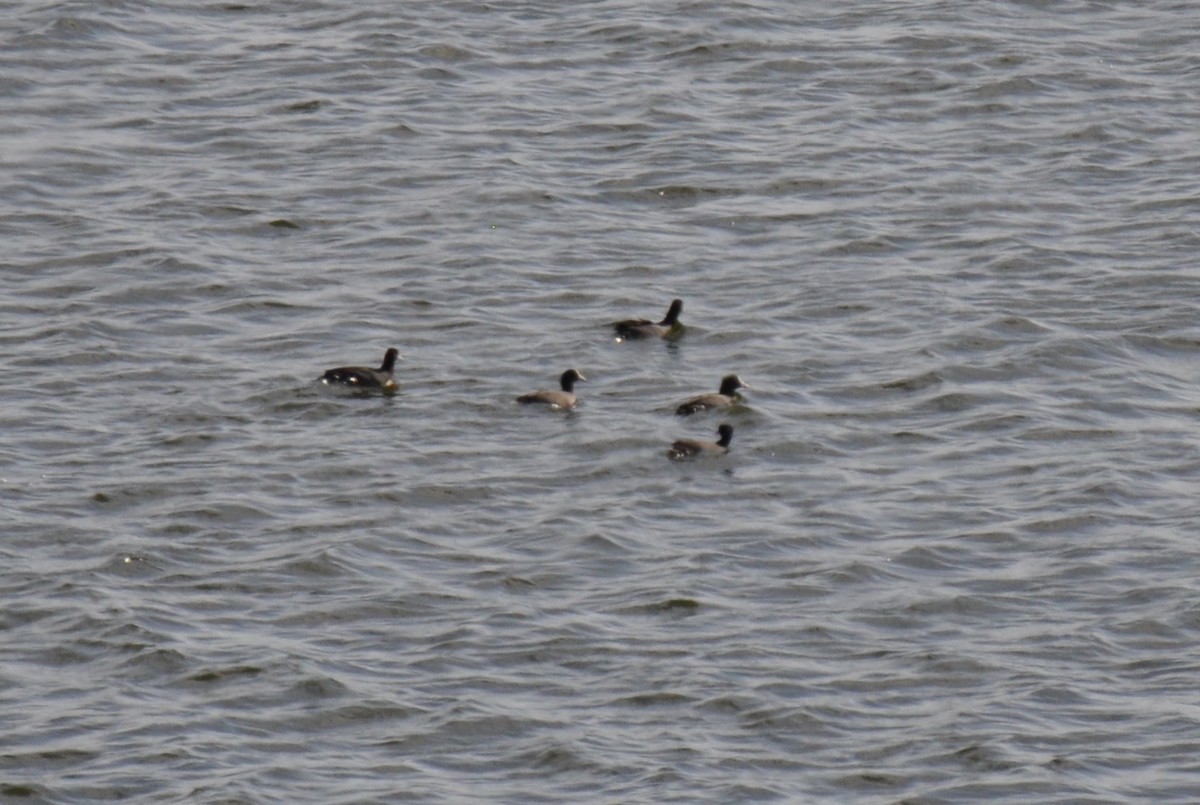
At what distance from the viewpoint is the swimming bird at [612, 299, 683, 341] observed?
22328 millimetres

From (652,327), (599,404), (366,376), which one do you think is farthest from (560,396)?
(652,327)

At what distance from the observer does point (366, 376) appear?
20906mm

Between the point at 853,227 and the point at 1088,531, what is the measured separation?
6542 millimetres

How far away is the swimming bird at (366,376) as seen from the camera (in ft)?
68.4

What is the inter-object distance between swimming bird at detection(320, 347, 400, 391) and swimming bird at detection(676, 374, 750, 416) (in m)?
2.29

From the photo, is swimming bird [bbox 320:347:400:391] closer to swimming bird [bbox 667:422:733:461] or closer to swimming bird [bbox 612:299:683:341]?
swimming bird [bbox 612:299:683:341]

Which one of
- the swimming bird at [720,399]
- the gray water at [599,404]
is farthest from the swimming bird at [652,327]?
the swimming bird at [720,399]

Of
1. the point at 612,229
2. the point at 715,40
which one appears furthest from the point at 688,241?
the point at 715,40

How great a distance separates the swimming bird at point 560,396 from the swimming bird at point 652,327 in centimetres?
123

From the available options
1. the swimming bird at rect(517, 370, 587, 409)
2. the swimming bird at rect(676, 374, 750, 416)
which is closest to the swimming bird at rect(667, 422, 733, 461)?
the swimming bird at rect(676, 374, 750, 416)

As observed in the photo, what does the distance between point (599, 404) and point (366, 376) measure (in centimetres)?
188

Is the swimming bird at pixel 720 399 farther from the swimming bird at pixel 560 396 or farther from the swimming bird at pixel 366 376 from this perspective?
the swimming bird at pixel 366 376

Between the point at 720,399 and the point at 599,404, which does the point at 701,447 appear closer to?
the point at 720,399

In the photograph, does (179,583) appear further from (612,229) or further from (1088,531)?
(612,229)
